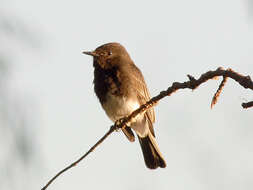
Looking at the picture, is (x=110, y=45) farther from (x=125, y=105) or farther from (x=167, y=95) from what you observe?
(x=167, y=95)

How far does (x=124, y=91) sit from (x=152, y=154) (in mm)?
1220

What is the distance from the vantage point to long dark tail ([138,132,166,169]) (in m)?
7.26

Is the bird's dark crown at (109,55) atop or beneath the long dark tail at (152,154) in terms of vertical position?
atop

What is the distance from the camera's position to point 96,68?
704cm

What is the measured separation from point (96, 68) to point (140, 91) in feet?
2.25

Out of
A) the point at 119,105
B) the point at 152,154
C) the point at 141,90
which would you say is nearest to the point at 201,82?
the point at 119,105

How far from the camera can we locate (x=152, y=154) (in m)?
7.29

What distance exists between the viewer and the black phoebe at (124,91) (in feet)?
21.3

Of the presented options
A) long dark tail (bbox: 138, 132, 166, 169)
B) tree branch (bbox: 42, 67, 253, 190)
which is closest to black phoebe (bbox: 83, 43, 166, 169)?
long dark tail (bbox: 138, 132, 166, 169)

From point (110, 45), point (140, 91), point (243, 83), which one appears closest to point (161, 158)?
point (140, 91)

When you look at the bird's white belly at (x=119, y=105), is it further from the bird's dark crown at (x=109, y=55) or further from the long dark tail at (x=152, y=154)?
Answer: the long dark tail at (x=152, y=154)

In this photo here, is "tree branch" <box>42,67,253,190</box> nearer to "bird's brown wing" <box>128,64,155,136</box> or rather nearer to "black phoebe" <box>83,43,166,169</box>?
"black phoebe" <box>83,43,166,169</box>

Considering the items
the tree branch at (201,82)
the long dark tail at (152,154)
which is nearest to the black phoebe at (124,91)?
the long dark tail at (152,154)

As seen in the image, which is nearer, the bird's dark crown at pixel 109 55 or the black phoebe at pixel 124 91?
the black phoebe at pixel 124 91
